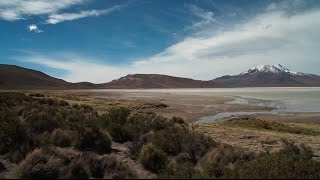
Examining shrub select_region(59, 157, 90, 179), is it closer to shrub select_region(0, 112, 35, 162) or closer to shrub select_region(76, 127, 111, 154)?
shrub select_region(0, 112, 35, 162)

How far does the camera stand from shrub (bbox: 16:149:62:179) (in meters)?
8.35

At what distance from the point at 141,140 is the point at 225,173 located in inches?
202

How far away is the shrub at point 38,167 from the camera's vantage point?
27.4 feet

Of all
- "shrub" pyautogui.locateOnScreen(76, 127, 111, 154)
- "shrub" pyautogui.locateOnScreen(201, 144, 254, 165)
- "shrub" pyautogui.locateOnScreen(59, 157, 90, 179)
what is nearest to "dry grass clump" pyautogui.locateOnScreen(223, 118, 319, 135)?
"shrub" pyautogui.locateOnScreen(201, 144, 254, 165)

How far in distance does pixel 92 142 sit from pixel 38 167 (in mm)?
3967

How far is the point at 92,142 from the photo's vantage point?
12406mm

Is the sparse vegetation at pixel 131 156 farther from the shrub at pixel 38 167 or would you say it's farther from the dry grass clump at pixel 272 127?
the dry grass clump at pixel 272 127

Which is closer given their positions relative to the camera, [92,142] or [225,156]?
Answer: [225,156]

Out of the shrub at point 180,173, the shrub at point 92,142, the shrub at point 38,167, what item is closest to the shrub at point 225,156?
the shrub at point 180,173

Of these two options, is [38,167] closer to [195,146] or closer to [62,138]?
[62,138]

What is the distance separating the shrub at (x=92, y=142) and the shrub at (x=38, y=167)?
308 centimetres

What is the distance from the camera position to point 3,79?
186 m

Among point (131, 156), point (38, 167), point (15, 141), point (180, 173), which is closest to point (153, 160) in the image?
point (131, 156)

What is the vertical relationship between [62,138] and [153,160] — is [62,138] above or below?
above
